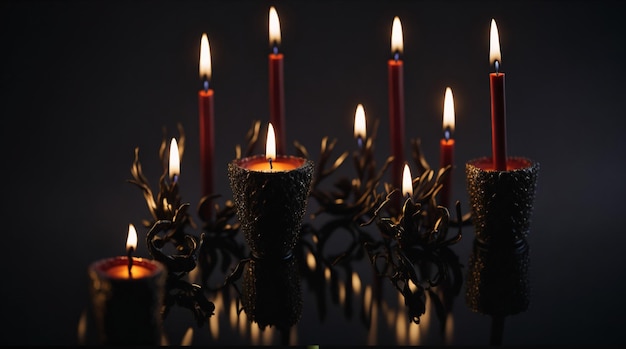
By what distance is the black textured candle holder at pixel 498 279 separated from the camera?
234cm

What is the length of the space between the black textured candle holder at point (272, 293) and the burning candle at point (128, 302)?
25 cm

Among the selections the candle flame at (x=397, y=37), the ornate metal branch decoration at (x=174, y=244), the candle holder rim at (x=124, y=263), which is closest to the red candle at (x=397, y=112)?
the candle flame at (x=397, y=37)

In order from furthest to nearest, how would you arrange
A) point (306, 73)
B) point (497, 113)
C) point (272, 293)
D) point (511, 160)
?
1. point (306, 73)
2. point (511, 160)
3. point (497, 113)
4. point (272, 293)

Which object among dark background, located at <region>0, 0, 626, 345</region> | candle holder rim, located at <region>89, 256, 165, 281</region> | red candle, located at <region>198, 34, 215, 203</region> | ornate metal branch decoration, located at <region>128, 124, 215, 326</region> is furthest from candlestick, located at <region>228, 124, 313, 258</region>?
dark background, located at <region>0, 0, 626, 345</region>

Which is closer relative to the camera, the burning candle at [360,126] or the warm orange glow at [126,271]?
the warm orange glow at [126,271]

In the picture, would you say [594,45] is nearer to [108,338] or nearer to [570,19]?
[570,19]

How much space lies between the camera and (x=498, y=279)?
2.44 m

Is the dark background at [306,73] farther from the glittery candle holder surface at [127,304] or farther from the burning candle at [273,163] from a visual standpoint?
the glittery candle holder surface at [127,304]

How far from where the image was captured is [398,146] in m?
2.74

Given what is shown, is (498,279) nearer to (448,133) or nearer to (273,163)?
(448,133)

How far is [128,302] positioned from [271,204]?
16.8 inches

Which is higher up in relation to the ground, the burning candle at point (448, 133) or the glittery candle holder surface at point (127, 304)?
the burning candle at point (448, 133)

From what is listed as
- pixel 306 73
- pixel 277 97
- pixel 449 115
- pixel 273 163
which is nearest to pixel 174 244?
pixel 273 163

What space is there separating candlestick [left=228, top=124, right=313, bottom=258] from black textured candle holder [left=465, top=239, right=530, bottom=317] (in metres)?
0.35
